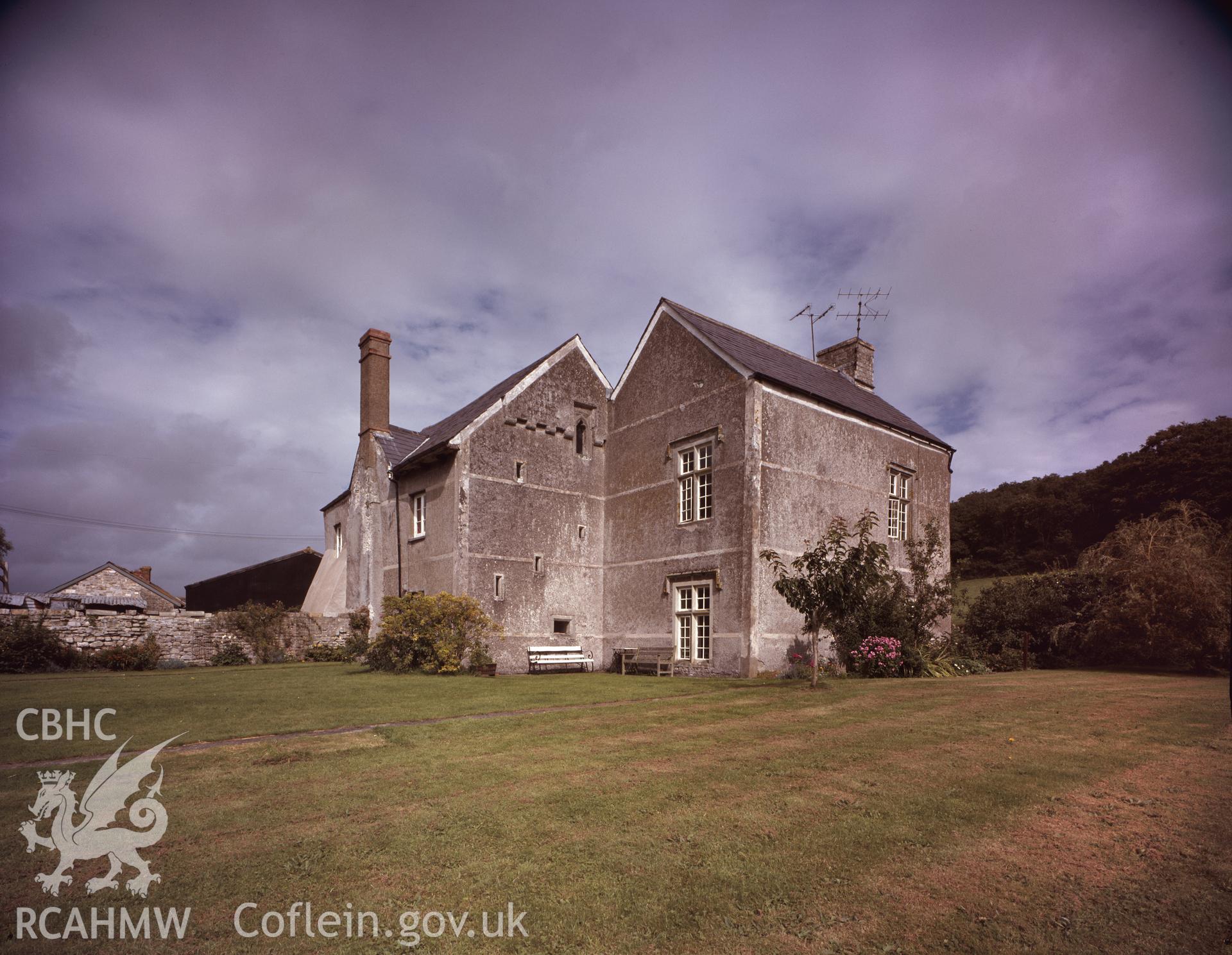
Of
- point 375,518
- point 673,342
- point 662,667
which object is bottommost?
point 662,667

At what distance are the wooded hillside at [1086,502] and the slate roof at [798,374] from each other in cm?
487

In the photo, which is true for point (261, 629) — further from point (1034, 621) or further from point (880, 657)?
point (1034, 621)

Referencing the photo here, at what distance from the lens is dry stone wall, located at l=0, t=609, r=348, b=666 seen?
2292 cm

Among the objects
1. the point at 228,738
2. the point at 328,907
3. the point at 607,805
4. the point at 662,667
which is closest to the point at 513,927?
the point at 328,907

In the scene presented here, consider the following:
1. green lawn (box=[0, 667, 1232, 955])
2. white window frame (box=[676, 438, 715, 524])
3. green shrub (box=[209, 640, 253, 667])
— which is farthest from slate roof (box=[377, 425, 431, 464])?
green lawn (box=[0, 667, 1232, 955])

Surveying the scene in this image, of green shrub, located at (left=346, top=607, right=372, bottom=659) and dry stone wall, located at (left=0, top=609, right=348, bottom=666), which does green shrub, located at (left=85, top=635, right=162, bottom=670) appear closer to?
dry stone wall, located at (left=0, top=609, right=348, bottom=666)

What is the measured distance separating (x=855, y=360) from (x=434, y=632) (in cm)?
2024

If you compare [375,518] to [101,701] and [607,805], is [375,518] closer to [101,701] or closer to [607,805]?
[101,701]

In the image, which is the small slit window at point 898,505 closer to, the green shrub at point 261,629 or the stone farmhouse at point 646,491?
the stone farmhouse at point 646,491

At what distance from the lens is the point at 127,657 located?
23.3 m

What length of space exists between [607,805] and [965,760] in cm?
442

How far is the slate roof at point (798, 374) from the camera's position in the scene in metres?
21.6

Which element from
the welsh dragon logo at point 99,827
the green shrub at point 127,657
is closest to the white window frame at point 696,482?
the welsh dragon logo at point 99,827

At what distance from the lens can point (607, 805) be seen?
6305 mm
